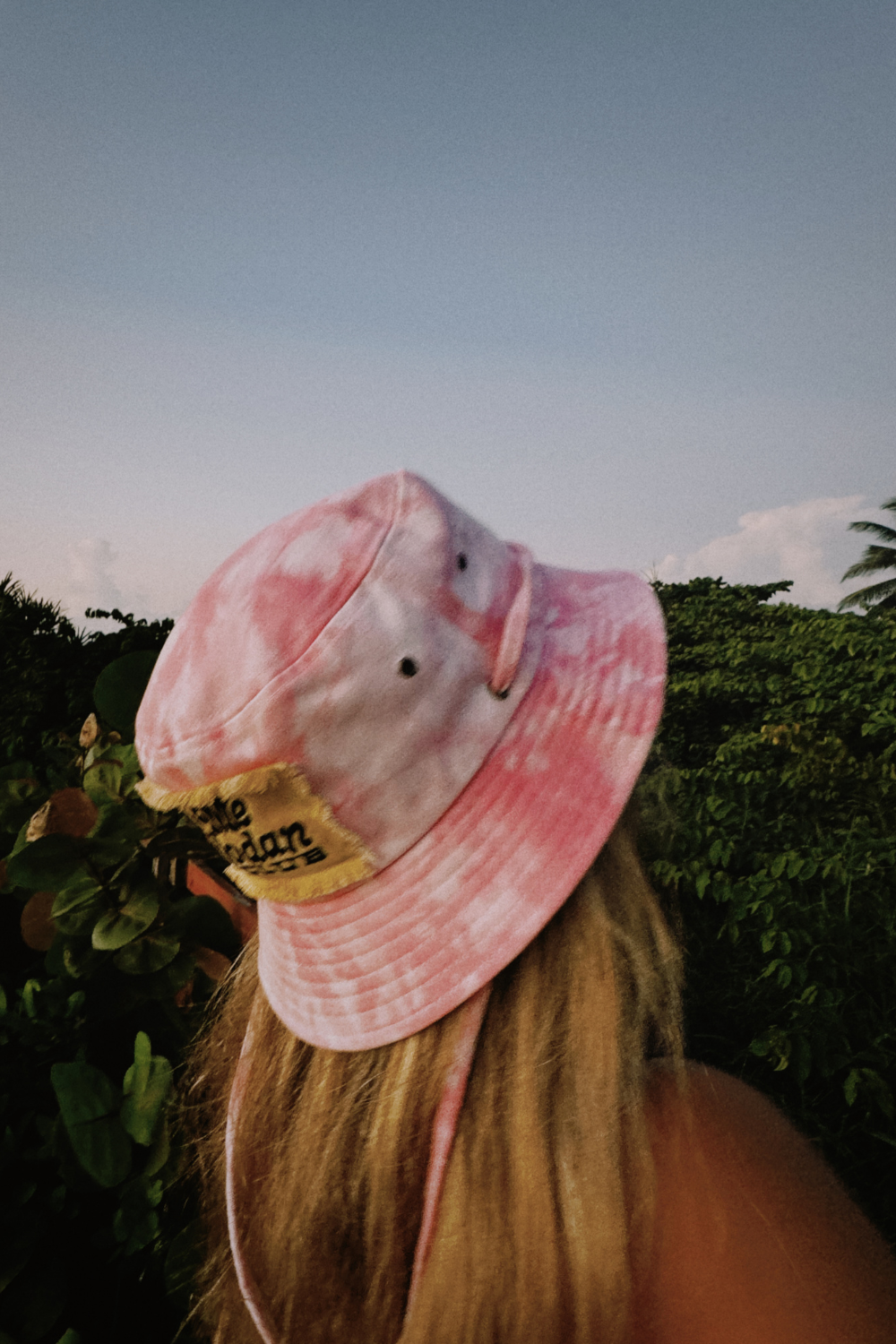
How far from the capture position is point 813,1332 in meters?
0.82

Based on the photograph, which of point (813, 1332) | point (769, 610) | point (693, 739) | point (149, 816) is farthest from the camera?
point (769, 610)

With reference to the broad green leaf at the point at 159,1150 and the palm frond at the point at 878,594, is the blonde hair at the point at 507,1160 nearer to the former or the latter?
the broad green leaf at the point at 159,1150

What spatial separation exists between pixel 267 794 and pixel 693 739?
166 inches

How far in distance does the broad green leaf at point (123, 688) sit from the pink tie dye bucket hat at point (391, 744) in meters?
0.72

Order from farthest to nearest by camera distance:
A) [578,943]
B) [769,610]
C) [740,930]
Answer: [769,610] < [740,930] < [578,943]

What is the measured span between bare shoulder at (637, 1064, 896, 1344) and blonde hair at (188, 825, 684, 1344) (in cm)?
3

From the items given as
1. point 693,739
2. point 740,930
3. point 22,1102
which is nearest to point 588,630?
point 22,1102

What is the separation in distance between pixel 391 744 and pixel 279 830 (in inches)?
6.6

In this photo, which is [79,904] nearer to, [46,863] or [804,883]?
[46,863]

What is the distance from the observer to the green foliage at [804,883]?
197cm

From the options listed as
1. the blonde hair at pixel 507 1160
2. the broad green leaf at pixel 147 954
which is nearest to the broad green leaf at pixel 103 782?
the broad green leaf at pixel 147 954

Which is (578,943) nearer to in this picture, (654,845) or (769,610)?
(654,845)

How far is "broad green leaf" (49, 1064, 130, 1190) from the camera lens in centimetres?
127

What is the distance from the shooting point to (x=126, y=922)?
1308 millimetres
